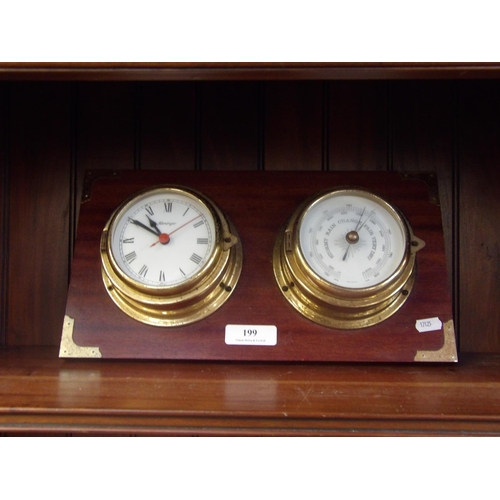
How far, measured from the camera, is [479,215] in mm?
1077

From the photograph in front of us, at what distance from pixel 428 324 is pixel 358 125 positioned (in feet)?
1.33

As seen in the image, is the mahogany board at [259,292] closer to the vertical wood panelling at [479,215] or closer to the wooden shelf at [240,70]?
the vertical wood panelling at [479,215]

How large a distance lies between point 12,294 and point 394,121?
80 cm

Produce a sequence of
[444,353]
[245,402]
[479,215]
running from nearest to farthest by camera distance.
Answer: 1. [245,402]
2. [444,353]
3. [479,215]

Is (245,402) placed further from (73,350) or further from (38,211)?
(38,211)

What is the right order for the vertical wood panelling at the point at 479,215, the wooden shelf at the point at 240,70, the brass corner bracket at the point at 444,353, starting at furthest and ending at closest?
the vertical wood panelling at the point at 479,215 → the brass corner bracket at the point at 444,353 → the wooden shelf at the point at 240,70

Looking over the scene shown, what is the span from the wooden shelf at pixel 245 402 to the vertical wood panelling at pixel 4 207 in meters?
0.26

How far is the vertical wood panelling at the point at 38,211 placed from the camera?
1072 millimetres

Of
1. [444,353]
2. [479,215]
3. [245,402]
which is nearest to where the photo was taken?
[245,402]

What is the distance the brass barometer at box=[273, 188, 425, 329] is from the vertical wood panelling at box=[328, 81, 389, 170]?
149 mm

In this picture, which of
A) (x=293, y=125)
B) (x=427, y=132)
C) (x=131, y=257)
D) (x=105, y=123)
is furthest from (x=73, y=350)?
(x=427, y=132)

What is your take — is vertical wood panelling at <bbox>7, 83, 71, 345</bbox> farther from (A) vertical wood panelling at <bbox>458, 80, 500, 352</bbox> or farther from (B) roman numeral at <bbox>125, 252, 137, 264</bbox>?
(A) vertical wood panelling at <bbox>458, 80, 500, 352</bbox>

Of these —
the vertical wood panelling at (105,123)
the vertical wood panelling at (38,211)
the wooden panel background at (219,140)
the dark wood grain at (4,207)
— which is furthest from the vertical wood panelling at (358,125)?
the dark wood grain at (4,207)

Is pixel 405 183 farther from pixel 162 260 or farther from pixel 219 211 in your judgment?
pixel 162 260
